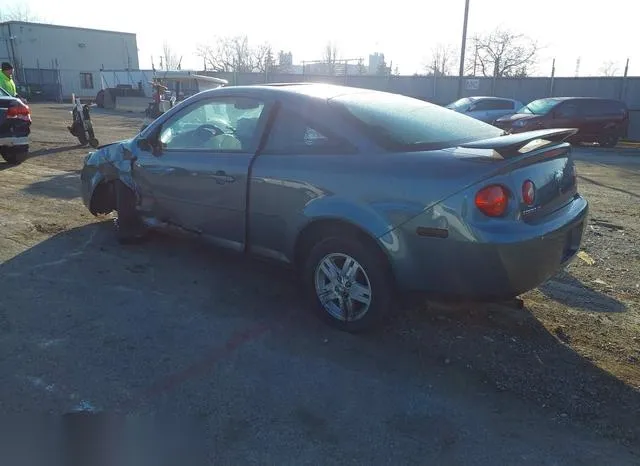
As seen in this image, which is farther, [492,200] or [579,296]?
[579,296]

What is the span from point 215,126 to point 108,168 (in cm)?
146

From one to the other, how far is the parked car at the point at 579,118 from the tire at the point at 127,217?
14136 mm

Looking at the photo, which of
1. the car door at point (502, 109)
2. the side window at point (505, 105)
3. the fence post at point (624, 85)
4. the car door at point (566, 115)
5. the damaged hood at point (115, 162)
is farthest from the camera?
the fence post at point (624, 85)

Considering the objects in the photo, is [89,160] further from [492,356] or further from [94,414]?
[492,356]

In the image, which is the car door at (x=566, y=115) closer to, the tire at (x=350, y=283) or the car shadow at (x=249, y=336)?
the car shadow at (x=249, y=336)

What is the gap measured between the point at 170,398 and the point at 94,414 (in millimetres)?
375

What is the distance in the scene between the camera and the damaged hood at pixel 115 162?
4.88 meters

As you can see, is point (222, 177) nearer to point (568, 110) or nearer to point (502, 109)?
point (568, 110)

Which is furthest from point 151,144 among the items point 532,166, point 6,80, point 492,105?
point 492,105

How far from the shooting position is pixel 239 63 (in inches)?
2314

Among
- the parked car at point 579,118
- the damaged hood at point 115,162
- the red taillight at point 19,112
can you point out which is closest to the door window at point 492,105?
the parked car at point 579,118

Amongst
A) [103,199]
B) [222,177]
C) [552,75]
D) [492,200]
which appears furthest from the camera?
[552,75]

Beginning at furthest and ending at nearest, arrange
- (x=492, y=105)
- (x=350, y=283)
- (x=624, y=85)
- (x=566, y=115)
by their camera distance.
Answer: (x=624, y=85)
(x=492, y=105)
(x=566, y=115)
(x=350, y=283)

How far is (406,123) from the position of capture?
139 inches
